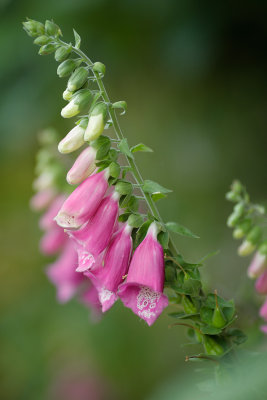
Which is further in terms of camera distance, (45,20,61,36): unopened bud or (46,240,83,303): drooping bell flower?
(46,240,83,303): drooping bell flower

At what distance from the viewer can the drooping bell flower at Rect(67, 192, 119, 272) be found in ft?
2.89

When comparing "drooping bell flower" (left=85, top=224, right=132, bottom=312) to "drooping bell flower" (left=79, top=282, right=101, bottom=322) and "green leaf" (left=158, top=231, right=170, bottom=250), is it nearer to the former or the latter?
"green leaf" (left=158, top=231, right=170, bottom=250)

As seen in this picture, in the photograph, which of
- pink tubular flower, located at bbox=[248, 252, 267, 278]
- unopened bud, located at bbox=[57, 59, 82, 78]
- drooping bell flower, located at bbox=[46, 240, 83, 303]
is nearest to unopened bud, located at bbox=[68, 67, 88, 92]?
unopened bud, located at bbox=[57, 59, 82, 78]

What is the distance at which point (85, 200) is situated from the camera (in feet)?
2.92

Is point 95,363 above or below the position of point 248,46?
below

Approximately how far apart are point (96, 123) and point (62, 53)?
0.14m

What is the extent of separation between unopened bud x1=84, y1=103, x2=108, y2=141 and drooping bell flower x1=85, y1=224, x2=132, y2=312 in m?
0.18

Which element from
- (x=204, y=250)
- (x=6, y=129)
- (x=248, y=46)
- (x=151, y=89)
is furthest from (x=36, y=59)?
(x=204, y=250)

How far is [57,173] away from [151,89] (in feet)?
4.25

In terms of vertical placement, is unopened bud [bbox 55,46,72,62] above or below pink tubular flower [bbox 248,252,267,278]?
above

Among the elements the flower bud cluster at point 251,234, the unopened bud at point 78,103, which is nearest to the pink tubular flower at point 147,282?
the unopened bud at point 78,103

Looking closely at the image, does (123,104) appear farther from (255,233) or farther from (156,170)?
(156,170)

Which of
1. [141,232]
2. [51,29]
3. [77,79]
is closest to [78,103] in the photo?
[77,79]

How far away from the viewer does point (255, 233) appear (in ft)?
3.72
